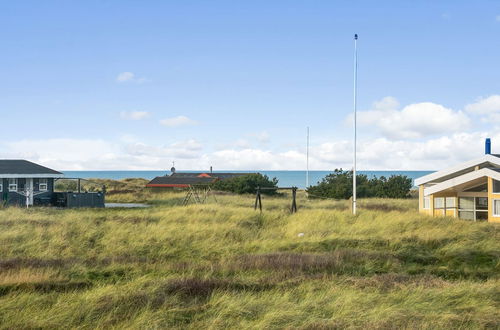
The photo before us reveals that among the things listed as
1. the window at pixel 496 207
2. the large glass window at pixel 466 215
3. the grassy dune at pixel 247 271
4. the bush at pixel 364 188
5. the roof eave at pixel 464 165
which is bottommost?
the grassy dune at pixel 247 271

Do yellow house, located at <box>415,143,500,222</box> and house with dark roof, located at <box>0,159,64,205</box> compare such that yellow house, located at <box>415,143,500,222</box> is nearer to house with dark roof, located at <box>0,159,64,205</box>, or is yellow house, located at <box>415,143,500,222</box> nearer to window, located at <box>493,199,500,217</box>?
window, located at <box>493,199,500,217</box>

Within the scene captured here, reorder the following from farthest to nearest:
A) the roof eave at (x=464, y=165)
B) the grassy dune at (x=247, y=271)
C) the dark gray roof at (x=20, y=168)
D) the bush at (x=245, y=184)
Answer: the bush at (x=245, y=184) < the dark gray roof at (x=20, y=168) < the roof eave at (x=464, y=165) < the grassy dune at (x=247, y=271)

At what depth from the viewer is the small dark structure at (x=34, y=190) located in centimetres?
3616

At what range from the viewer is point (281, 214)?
2527cm

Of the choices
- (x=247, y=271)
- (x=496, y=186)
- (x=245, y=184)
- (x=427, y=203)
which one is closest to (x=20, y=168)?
(x=245, y=184)

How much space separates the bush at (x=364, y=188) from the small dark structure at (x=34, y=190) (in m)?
19.2

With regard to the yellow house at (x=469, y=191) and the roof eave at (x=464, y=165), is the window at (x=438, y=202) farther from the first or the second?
the roof eave at (x=464, y=165)

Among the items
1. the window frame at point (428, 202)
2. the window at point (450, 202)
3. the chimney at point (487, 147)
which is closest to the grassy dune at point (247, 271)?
the window at point (450, 202)

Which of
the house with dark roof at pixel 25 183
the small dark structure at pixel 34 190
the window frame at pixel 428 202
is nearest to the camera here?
the window frame at pixel 428 202

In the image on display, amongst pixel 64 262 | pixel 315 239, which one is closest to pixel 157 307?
pixel 64 262

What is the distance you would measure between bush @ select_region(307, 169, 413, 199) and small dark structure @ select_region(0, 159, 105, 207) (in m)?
19.2

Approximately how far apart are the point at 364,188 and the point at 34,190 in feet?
91.0

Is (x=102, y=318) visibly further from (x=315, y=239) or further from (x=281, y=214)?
(x=281, y=214)

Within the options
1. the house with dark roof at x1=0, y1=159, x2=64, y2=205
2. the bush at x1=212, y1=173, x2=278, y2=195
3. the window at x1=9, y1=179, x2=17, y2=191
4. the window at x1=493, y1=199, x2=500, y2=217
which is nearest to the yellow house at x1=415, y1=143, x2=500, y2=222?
the window at x1=493, y1=199, x2=500, y2=217
